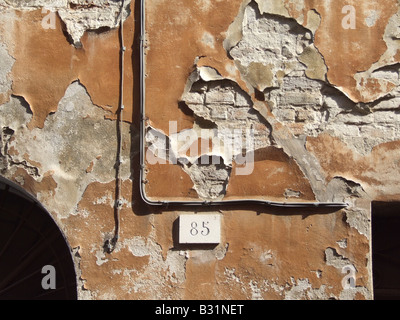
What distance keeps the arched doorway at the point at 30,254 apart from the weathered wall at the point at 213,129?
0.61m

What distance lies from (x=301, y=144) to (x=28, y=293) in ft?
7.52

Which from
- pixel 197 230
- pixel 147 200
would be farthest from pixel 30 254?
pixel 197 230

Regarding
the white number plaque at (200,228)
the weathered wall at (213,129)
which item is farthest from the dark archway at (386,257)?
the white number plaque at (200,228)

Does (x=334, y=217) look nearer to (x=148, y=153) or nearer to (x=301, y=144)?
(x=301, y=144)

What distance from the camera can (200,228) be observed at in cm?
301

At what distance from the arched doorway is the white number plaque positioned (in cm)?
106

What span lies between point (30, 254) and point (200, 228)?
4.78ft

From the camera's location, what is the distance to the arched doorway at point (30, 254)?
11.7 ft
